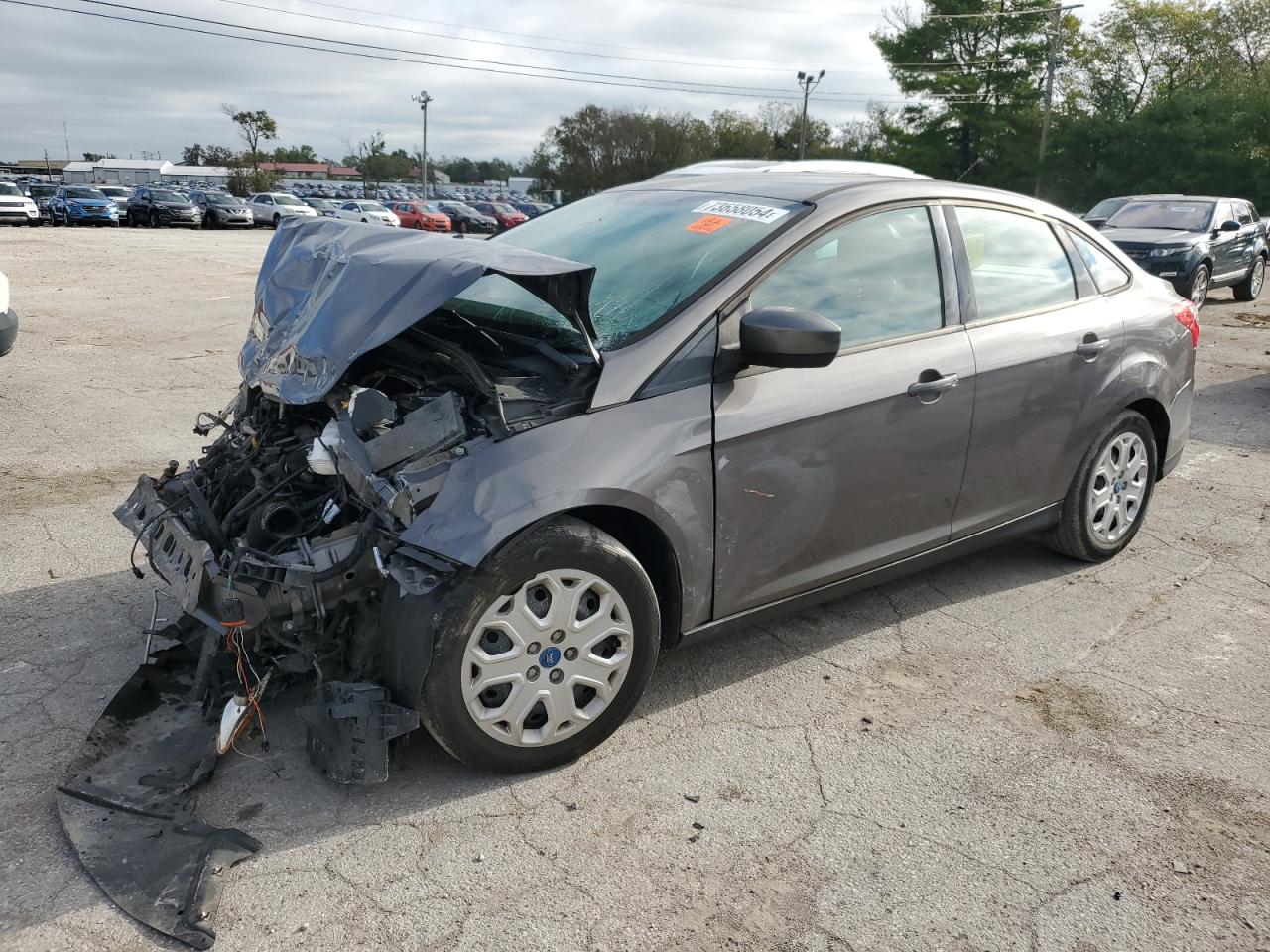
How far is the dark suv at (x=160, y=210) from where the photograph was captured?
127 ft

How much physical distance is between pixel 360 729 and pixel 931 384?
91.8 inches

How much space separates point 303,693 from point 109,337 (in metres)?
8.41

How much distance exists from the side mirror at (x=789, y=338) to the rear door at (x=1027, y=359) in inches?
40.5

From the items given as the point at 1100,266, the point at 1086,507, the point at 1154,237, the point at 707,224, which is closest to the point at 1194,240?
the point at 1154,237

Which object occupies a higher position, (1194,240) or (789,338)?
(1194,240)

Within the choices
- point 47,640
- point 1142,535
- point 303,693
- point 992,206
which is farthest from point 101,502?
point 1142,535

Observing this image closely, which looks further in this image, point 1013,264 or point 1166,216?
point 1166,216

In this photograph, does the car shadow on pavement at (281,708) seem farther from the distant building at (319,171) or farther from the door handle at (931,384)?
the distant building at (319,171)

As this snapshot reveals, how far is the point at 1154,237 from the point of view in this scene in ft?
47.6

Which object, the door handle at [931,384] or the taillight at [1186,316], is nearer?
the door handle at [931,384]

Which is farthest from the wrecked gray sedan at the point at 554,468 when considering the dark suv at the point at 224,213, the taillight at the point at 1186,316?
the dark suv at the point at 224,213

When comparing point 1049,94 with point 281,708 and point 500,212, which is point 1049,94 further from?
point 281,708

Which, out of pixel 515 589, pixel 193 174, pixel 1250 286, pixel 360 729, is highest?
pixel 193 174

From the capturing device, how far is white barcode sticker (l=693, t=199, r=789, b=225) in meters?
3.57
